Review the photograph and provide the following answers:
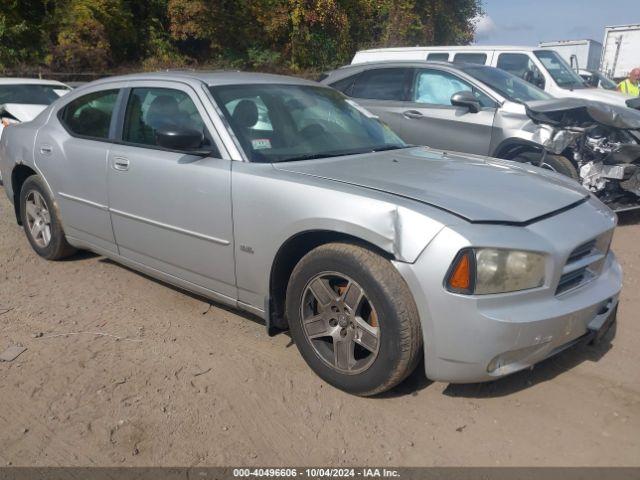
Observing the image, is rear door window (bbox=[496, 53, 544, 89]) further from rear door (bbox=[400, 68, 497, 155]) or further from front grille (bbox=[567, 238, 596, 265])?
front grille (bbox=[567, 238, 596, 265])

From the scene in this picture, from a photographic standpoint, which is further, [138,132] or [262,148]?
[138,132]

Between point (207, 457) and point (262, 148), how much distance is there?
176 cm

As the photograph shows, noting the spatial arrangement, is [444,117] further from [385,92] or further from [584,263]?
[584,263]

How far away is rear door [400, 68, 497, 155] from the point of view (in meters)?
6.68

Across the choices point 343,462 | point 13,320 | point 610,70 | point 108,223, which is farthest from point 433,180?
point 610,70

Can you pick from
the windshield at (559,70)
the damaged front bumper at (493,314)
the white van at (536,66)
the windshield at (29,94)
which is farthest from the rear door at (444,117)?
the windshield at (29,94)

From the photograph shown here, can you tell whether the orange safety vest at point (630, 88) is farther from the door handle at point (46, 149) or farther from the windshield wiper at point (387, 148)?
the door handle at point (46, 149)

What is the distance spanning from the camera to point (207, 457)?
264 centimetres

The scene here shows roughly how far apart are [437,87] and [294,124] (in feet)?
13.1

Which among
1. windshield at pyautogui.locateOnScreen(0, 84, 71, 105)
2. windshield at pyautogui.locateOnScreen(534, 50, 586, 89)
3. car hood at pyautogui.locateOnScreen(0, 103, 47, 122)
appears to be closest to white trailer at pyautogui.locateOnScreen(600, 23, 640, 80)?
windshield at pyautogui.locateOnScreen(534, 50, 586, 89)

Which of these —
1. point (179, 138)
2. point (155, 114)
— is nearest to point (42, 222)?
point (155, 114)

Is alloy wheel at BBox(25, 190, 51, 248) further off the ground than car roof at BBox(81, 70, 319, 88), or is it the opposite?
car roof at BBox(81, 70, 319, 88)

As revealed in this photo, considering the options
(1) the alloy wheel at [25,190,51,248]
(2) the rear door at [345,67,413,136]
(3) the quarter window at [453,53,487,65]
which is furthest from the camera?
(3) the quarter window at [453,53,487,65]

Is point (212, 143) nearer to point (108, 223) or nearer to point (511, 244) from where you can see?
point (108, 223)
